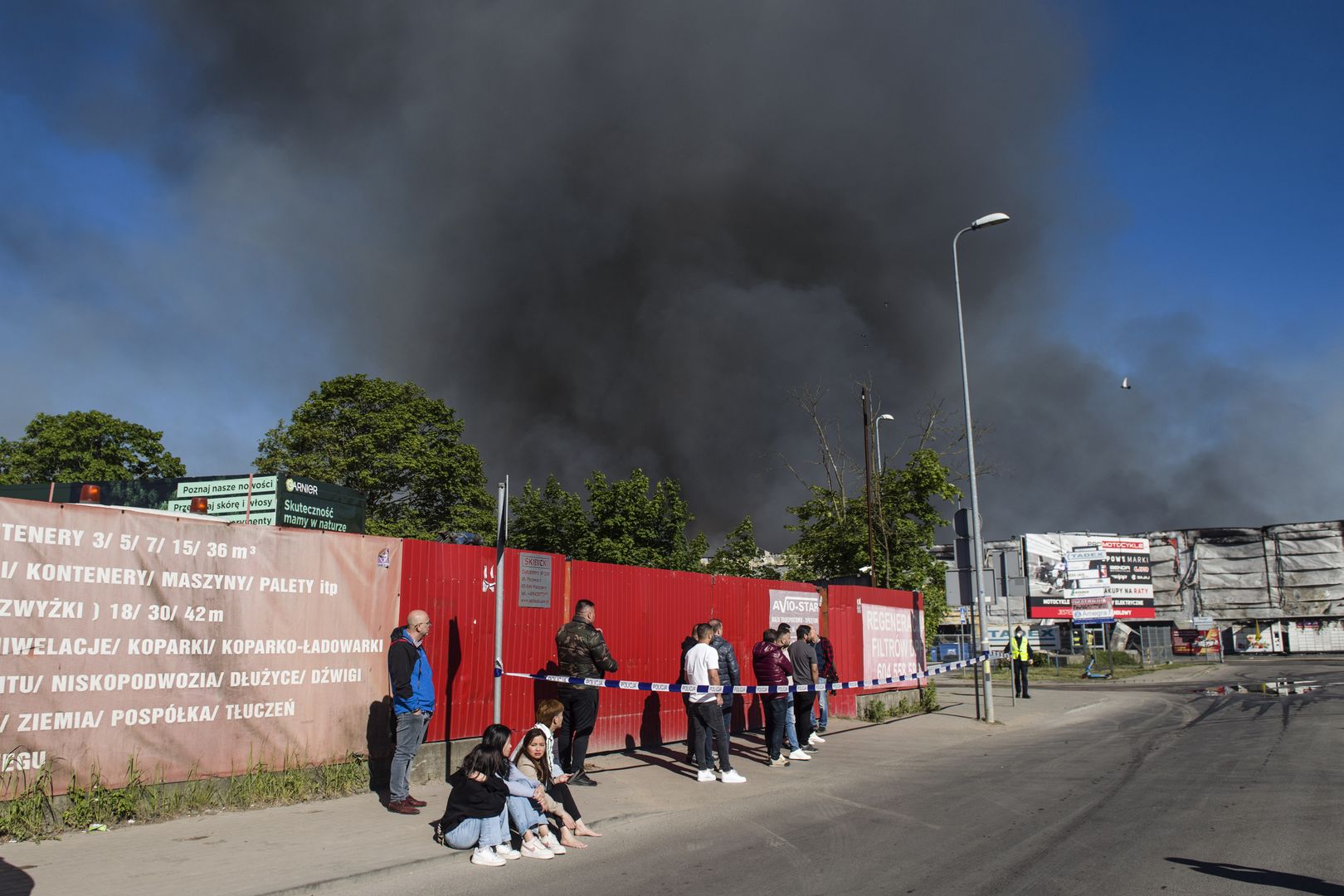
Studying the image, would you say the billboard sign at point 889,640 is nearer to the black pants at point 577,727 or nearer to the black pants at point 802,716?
the black pants at point 802,716

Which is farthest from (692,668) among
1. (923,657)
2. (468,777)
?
(923,657)

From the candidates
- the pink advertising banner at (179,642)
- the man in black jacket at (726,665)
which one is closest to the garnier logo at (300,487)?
the pink advertising banner at (179,642)

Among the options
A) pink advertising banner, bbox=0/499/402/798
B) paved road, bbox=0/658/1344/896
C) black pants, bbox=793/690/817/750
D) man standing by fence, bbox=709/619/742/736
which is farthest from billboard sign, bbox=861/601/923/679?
pink advertising banner, bbox=0/499/402/798

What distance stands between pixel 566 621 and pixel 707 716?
2123 mm

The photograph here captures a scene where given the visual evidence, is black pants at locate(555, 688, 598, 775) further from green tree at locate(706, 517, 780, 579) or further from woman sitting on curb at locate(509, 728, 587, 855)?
green tree at locate(706, 517, 780, 579)

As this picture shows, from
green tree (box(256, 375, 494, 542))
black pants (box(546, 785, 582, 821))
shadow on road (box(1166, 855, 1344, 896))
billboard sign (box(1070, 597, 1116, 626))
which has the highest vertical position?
green tree (box(256, 375, 494, 542))

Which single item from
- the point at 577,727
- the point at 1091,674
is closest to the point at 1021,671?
the point at 1091,674

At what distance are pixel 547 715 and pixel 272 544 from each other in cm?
289

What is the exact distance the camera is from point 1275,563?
211ft

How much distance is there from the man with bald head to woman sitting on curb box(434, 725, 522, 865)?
125cm

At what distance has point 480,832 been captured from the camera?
6.53 meters

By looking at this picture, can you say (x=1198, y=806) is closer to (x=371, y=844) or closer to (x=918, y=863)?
(x=918, y=863)

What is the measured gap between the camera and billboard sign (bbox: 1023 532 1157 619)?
178 ft

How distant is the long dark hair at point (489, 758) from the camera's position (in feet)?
21.5
